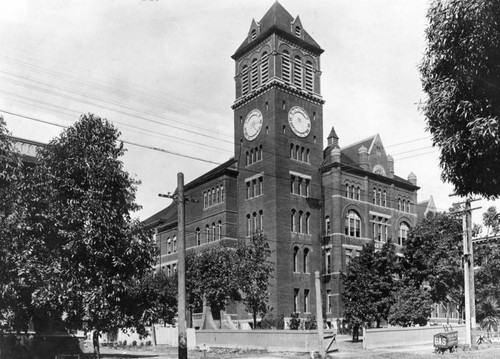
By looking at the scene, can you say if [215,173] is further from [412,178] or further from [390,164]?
[412,178]

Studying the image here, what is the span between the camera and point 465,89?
12.9 meters

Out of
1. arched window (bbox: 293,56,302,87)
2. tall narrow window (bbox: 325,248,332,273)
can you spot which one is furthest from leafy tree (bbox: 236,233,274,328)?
arched window (bbox: 293,56,302,87)

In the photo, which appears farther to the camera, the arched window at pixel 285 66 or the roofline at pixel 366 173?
the roofline at pixel 366 173

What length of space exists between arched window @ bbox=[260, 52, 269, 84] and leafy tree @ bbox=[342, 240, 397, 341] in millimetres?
24207

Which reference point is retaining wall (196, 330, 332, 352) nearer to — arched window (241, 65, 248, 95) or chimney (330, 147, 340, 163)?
chimney (330, 147, 340, 163)

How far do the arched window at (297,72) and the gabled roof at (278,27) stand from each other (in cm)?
204

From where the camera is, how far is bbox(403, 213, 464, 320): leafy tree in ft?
164

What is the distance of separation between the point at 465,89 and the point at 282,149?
4546 cm

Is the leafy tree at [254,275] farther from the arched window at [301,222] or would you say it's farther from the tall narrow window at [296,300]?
the arched window at [301,222]

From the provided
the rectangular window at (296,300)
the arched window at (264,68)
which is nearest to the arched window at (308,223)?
the rectangular window at (296,300)

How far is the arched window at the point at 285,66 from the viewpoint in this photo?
6009 cm

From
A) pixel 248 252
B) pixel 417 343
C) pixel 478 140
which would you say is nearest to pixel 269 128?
pixel 248 252

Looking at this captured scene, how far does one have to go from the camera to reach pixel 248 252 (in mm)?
47812

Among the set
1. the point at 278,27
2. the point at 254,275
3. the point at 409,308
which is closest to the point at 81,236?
Result: the point at 254,275
